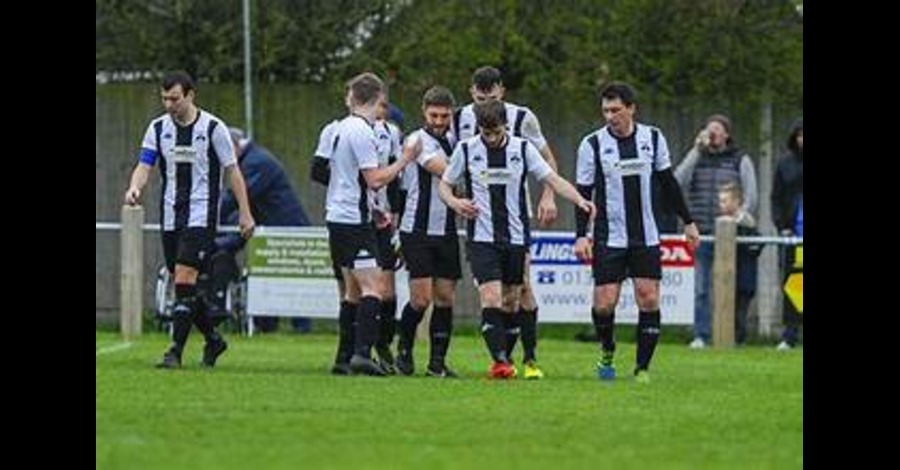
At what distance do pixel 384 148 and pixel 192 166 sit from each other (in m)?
1.44

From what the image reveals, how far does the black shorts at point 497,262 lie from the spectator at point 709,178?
819cm

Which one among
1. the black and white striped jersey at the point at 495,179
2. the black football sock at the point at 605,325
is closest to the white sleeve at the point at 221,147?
the black and white striped jersey at the point at 495,179

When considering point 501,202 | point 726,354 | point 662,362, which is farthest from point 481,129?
point 726,354

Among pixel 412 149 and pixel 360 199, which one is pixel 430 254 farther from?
pixel 412 149

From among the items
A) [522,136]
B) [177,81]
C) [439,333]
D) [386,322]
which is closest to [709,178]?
→ [386,322]

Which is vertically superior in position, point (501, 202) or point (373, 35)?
point (373, 35)

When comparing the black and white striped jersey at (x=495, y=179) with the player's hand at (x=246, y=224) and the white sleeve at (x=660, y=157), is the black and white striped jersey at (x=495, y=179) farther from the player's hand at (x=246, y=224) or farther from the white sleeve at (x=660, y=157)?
the player's hand at (x=246, y=224)

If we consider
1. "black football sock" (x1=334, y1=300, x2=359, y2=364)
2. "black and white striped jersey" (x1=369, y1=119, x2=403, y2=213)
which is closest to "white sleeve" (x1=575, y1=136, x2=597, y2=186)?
"black and white striped jersey" (x1=369, y1=119, x2=403, y2=213)

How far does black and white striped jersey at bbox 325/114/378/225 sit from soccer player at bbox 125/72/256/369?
0.79 metres

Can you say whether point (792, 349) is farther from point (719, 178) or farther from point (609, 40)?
point (609, 40)

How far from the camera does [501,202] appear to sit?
19859 mm
